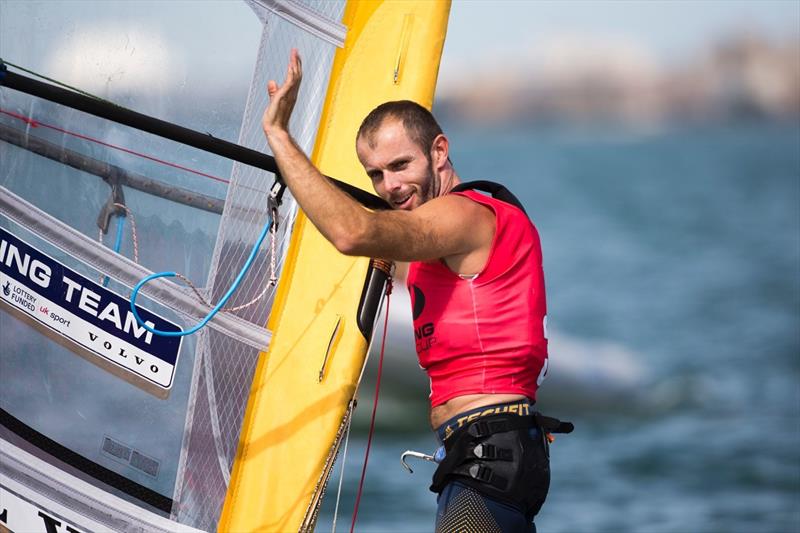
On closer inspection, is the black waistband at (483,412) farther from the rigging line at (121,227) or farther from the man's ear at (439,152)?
the rigging line at (121,227)

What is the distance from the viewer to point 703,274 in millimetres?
29453

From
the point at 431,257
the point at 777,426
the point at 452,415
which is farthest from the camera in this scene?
the point at 777,426

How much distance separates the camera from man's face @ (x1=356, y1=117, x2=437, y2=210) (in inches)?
109

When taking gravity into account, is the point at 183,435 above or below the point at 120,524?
above

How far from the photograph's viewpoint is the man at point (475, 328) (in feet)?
9.09

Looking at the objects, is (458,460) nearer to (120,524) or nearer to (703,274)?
(120,524)

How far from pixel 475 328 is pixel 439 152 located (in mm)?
414

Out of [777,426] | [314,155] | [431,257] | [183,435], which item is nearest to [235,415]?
[183,435]

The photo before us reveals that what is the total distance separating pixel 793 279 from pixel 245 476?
25604mm

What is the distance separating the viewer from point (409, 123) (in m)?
2.79

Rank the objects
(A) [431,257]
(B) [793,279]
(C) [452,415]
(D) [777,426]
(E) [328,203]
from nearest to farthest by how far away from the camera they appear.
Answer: (E) [328,203]
(A) [431,257]
(C) [452,415]
(D) [777,426]
(B) [793,279]

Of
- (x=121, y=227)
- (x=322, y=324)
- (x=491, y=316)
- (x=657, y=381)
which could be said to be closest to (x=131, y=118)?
(x=121, y=227)

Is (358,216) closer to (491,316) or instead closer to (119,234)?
(491,316)

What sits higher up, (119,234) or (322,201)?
(119,234)
